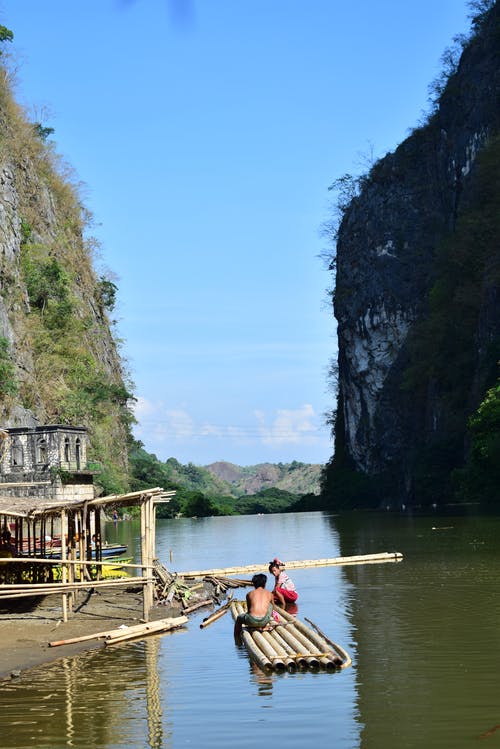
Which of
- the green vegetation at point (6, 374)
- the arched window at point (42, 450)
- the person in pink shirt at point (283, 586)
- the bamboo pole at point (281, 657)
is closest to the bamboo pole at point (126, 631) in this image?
the person in pink shirt at point (283, 586)

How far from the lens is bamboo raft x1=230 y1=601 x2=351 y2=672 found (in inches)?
575

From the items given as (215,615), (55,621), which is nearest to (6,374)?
(55,621)

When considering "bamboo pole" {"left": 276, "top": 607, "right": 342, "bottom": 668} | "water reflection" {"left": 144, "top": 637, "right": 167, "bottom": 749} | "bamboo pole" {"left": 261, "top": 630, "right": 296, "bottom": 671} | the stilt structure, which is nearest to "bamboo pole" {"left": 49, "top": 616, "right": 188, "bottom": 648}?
"water reflection" {"left": 144, "top": 637, "right": 167, "bottom": 749}

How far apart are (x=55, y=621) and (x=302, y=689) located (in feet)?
27.5

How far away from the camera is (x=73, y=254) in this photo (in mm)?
86062

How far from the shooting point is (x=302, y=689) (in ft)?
45.1

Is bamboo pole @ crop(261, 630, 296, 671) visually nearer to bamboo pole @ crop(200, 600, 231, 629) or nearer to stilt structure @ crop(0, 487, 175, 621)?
stilt structure @ crop(0, 487, 175, 621)

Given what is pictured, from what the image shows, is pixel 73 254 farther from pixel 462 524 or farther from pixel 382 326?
pixel 462 524

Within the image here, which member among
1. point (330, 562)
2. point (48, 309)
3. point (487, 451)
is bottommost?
point (330, 562)

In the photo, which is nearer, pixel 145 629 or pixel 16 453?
pixel 145 629

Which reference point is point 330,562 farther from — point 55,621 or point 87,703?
point 87,703

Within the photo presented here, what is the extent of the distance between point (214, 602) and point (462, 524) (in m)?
24.7

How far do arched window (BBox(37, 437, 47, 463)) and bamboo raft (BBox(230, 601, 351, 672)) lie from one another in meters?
40.5

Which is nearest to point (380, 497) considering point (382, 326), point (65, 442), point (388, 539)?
point (382, 326)
